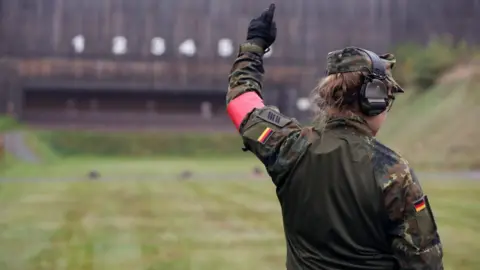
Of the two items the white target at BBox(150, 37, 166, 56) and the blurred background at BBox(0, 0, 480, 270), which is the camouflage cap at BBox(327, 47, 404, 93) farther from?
the white target at BBox(150, 37, 166, 56)

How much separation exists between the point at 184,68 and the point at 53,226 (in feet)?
137

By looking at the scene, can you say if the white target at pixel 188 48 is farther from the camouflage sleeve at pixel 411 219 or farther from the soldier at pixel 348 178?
the camouflage sleeve at pixel 411 219

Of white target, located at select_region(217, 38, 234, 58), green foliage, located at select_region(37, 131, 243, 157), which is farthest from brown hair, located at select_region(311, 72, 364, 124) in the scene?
white target, located at select_region(217, 38, 234, 58)

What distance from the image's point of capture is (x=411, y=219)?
264cm

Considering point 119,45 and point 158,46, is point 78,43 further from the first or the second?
point 158,46

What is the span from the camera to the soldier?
8.70 ft

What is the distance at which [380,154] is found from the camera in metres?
2.70

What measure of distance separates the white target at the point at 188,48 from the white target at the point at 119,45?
436cm

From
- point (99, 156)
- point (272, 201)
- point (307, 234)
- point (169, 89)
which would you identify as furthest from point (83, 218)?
point (169, 89)

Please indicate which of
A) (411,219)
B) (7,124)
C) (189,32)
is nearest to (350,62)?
(411,219)

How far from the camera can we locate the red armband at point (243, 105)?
3.04 m

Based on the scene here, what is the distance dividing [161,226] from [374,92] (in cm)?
1108

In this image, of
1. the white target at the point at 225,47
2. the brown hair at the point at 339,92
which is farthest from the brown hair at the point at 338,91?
the white target at the point at 225,47

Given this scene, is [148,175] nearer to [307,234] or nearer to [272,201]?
[272,201]
